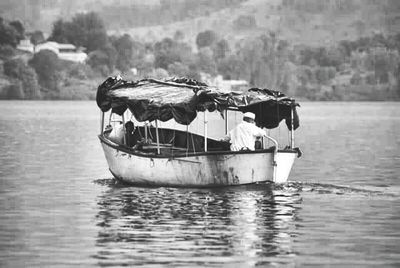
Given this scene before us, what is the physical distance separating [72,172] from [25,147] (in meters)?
17.3

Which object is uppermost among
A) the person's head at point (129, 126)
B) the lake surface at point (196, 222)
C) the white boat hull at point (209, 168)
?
the person's head at point (129, 126)

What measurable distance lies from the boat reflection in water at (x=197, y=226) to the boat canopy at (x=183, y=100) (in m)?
2.33

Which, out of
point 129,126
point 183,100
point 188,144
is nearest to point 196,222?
point 183,100

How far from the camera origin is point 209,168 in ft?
113

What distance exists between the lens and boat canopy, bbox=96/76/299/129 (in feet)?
116

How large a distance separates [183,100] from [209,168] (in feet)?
7.97

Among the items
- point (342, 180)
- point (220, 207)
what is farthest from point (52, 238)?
point (342, 180)

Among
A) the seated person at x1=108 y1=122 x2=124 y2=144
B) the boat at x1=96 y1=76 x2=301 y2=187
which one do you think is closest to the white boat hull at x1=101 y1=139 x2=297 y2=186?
the boat at x1=96 y1=76 x2=301 y2=187

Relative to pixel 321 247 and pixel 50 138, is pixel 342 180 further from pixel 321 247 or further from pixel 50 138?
pixel 50 138

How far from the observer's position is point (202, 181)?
34812 mm

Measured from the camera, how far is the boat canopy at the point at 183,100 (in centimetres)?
3538

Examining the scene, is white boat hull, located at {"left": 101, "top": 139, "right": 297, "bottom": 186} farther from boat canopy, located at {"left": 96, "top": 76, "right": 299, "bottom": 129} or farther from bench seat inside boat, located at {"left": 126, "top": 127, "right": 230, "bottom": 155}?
boat canopy, located at {"left": 96, "top": 76, "right": 299, "bottom": 129}

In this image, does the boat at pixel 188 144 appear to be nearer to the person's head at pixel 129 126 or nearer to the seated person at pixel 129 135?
the seated person at pixel 129 135

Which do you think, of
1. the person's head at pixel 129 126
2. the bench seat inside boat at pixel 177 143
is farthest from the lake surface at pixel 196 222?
the person's head at pixel 129 126
